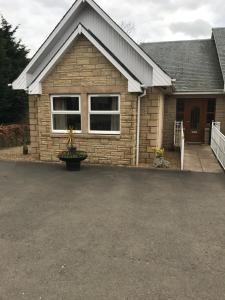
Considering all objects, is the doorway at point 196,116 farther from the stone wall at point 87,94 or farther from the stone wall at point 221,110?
the stone wall at point 87,94

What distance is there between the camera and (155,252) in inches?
162

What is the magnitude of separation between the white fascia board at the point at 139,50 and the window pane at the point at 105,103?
1.64 m

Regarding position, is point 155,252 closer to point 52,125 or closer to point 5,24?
point 52,125

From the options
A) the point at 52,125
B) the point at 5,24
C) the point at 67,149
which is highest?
the point at 5,24

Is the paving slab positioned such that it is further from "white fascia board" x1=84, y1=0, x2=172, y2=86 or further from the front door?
"white fascia board" x1=84, y1=0, x2=172, y2=86

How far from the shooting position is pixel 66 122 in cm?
1067

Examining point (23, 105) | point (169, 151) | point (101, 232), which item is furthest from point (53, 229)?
point (23, 105)

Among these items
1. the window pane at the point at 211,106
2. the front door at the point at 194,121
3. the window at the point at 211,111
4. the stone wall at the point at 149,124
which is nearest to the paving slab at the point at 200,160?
the front door at the point at 194,121

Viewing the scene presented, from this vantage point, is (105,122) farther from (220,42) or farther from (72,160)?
(220,42)

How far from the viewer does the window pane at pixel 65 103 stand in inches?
409

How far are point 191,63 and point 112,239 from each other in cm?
1484

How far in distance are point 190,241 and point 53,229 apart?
2461 millimetres

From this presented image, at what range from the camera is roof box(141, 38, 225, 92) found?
14.7 metres

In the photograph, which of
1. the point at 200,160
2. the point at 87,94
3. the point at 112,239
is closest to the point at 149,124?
the point at 87,94
